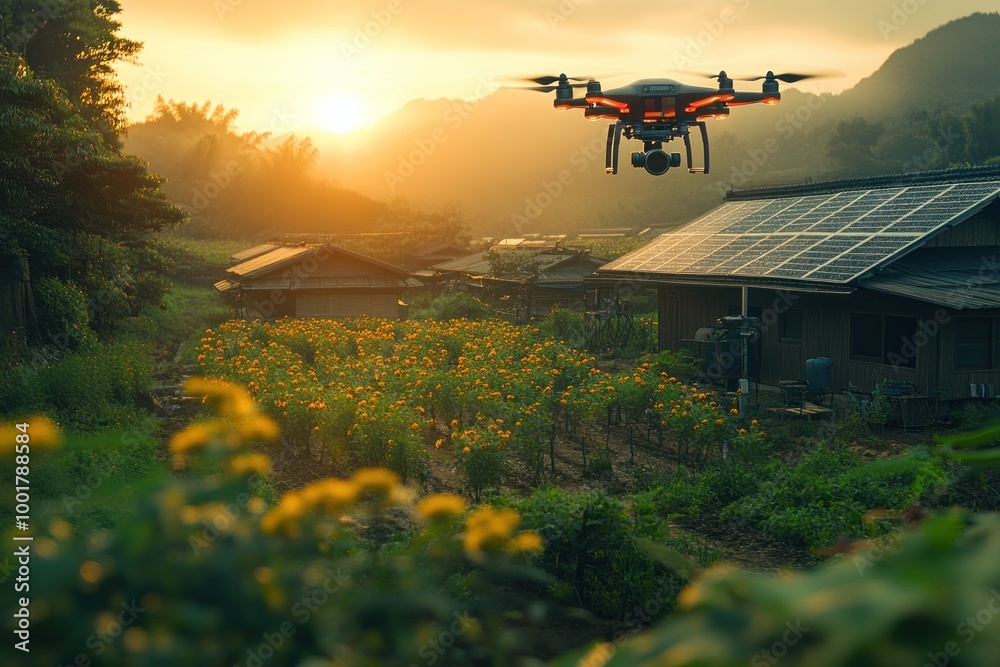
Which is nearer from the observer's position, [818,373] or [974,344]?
[974,344]

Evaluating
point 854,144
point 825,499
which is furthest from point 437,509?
point 854,144

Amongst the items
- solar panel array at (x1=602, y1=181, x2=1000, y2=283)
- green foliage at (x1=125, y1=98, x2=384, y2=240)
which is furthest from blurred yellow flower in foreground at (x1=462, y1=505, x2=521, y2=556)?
green foliage at (x1=125, y1=98, x2=384, y2=240)

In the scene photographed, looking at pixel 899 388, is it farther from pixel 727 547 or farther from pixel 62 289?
pixel 62 289

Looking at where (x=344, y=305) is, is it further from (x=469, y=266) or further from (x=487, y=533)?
(x=487, y=533)

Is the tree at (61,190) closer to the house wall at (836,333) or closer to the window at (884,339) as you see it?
the house wall at (836,333)

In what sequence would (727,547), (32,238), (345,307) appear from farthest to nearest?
(345,307) → (32,238) → (727,547)

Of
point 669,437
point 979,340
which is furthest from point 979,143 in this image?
point 669,437

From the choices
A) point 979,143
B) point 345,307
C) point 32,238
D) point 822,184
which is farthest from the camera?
point 979,143
